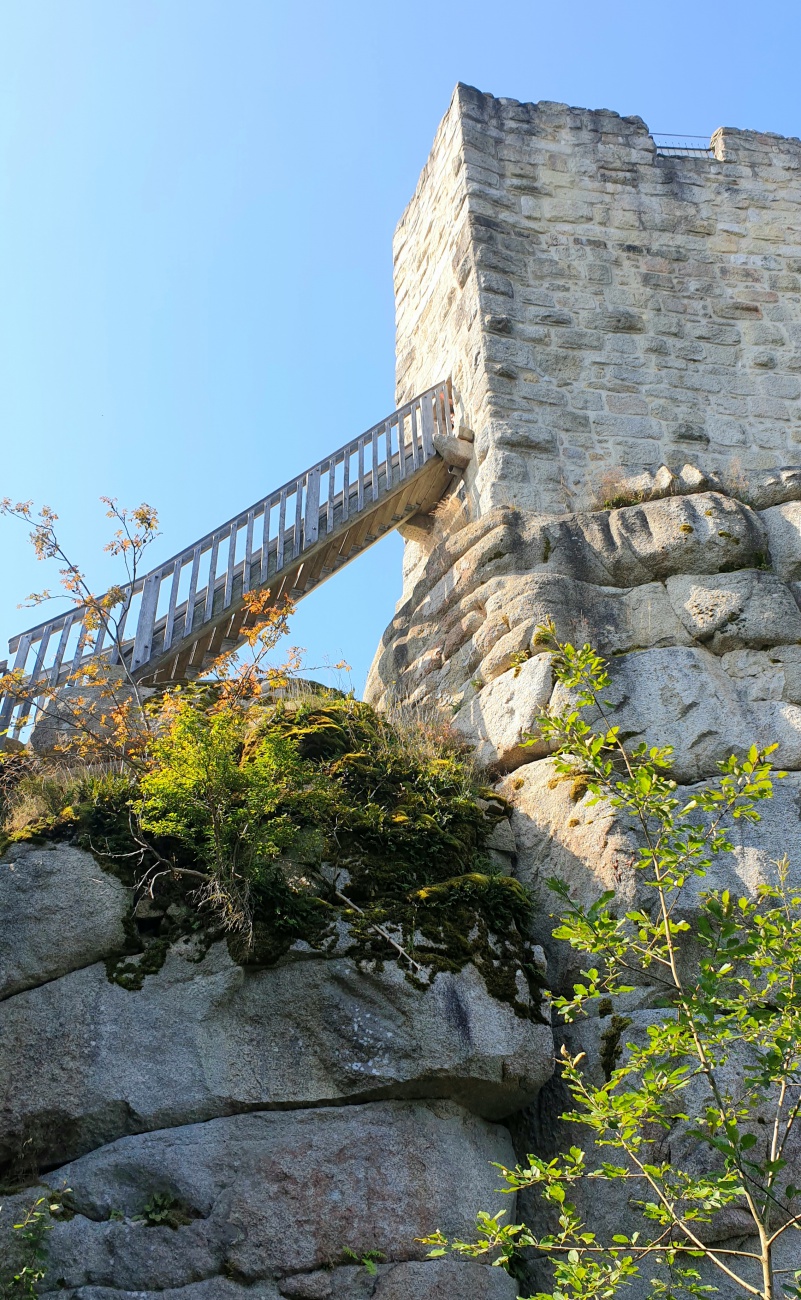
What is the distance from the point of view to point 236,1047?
4.55 metres

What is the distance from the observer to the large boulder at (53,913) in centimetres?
464

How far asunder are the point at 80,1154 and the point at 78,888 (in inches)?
39.7

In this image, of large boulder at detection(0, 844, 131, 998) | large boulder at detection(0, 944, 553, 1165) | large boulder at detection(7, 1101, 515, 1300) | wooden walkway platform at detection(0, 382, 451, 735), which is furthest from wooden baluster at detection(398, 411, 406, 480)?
large boulder at detection(7, 1101, 515, 1300)

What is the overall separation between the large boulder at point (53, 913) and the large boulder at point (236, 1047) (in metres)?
0.08

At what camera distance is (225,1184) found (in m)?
4.21

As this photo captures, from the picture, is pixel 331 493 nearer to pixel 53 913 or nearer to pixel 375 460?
pixel 375 460

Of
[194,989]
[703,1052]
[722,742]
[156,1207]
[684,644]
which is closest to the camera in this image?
[703,1052]

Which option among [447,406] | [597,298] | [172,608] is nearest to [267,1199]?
[172,608]

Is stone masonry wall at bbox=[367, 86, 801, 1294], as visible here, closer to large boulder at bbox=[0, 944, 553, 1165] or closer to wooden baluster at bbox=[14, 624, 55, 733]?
large boulder at bbox=[0, 944, 553, 1165]

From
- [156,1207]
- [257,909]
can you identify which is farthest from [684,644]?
[156,1207]

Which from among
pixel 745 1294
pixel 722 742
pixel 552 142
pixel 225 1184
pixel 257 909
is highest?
pixel 552 142

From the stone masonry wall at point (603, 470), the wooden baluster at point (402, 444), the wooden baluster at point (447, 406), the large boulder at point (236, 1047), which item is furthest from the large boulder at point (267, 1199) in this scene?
the wooden baluster at point (447, 406)

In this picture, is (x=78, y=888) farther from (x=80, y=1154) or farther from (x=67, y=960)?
(x=80, y=1154)

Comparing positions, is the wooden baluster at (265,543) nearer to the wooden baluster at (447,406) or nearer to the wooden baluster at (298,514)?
the wooden baluster at (298,514)
